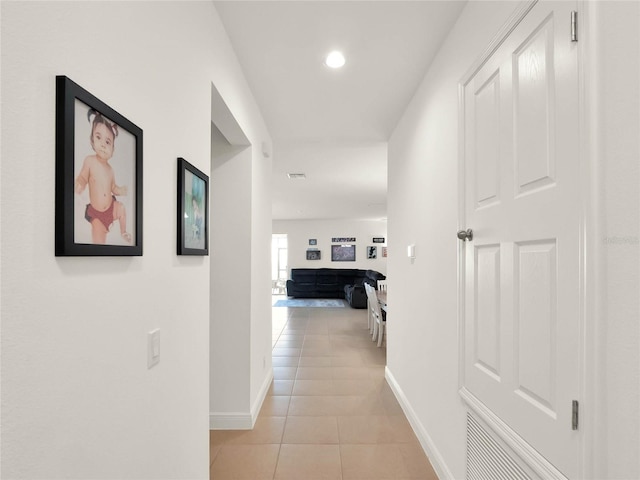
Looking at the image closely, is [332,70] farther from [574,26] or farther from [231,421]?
[231,421]

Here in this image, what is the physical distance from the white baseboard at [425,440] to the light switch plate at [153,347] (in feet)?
5.71

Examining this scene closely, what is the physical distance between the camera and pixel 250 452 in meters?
2.37

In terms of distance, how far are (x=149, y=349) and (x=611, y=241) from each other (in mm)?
1394

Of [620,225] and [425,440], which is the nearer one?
[620,225]

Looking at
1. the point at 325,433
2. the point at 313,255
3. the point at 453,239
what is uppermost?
the point at 453,239

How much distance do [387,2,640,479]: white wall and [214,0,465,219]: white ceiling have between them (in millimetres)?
186

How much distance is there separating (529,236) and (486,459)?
1012mm

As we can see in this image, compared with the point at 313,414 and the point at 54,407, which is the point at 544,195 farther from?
the point at 313,414

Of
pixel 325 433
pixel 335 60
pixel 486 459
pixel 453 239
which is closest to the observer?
pixel 486 459

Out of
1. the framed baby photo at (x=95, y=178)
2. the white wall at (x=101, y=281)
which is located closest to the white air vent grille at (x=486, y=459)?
the white wall at (x=101, y=281)

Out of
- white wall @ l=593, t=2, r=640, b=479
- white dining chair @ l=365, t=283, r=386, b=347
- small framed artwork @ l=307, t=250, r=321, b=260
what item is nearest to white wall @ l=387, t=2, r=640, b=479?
white wall @ l=593, t=2, r=640, b=479

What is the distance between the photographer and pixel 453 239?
1.91 m

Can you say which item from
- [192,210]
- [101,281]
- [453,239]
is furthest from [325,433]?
[101,281]

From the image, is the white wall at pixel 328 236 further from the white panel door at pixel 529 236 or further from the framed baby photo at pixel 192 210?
the white panel door at pixel 529 236
